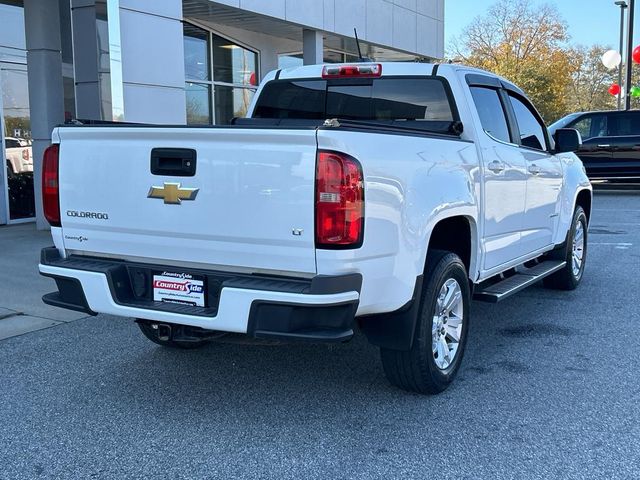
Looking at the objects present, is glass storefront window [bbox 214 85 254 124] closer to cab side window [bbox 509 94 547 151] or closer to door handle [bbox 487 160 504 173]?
cab side window [bbox 509 94 547 151]

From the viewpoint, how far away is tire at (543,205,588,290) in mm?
6852

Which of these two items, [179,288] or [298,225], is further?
[179,288]

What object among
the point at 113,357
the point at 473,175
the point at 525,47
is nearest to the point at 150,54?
the point at 113,357

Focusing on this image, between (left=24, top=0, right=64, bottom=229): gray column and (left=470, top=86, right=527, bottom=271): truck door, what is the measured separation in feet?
24.8

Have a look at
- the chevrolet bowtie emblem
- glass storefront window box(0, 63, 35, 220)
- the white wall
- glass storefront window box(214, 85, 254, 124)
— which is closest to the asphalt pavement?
the chevrolet bowtie emblem

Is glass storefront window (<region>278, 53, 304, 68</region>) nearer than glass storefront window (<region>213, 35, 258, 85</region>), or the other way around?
glass storefront window (<region>213, 35, 258, 85</region>)

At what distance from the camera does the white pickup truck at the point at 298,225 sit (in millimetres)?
3355

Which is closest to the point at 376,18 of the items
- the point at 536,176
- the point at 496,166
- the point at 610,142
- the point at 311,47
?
the point at 311,47

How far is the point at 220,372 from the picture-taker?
15.5ft

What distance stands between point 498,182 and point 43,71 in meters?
8.17

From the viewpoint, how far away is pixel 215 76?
14.0m

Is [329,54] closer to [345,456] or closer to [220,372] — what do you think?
[220,372]

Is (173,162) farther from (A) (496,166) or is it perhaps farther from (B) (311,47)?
(B) (311,47)

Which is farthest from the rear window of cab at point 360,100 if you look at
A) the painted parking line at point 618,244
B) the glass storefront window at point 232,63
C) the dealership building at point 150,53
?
the glass storefront window at point 232,63
